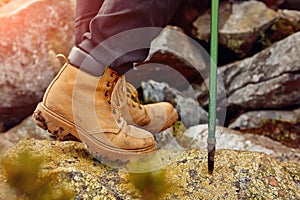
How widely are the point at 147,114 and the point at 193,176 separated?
41 centimetres

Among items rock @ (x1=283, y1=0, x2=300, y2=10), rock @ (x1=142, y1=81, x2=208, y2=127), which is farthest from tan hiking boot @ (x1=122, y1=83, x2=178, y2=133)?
rock @ (x1=283, y1=0, x2=300, y2=10)

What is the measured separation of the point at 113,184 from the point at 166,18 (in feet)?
1.65

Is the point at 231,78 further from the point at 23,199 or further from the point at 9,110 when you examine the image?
the point at 23,199

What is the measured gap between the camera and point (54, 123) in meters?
1.59

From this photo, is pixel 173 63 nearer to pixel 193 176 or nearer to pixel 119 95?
pixel 119 95

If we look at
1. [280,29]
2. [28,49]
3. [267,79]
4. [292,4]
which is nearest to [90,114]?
[28,49]

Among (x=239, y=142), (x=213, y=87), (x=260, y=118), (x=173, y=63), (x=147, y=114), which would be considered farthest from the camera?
(x=173, y=63)

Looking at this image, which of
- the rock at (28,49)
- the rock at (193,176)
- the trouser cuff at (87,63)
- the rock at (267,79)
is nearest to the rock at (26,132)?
the rock at (28,49)

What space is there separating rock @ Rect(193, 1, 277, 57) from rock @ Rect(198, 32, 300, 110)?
153 mm

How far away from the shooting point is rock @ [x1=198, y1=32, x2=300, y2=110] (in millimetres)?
2934

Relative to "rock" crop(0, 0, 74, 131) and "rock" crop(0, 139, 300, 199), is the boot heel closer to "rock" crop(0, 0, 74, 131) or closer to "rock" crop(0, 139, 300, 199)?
"rock" crop(0, 139, 300, 199)

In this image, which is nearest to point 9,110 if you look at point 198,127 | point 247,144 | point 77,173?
point 198,127

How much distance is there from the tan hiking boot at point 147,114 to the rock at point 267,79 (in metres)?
1.17

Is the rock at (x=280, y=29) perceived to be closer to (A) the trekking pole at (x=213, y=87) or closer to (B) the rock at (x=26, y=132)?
(B) the rock at (x=26, y=132)
